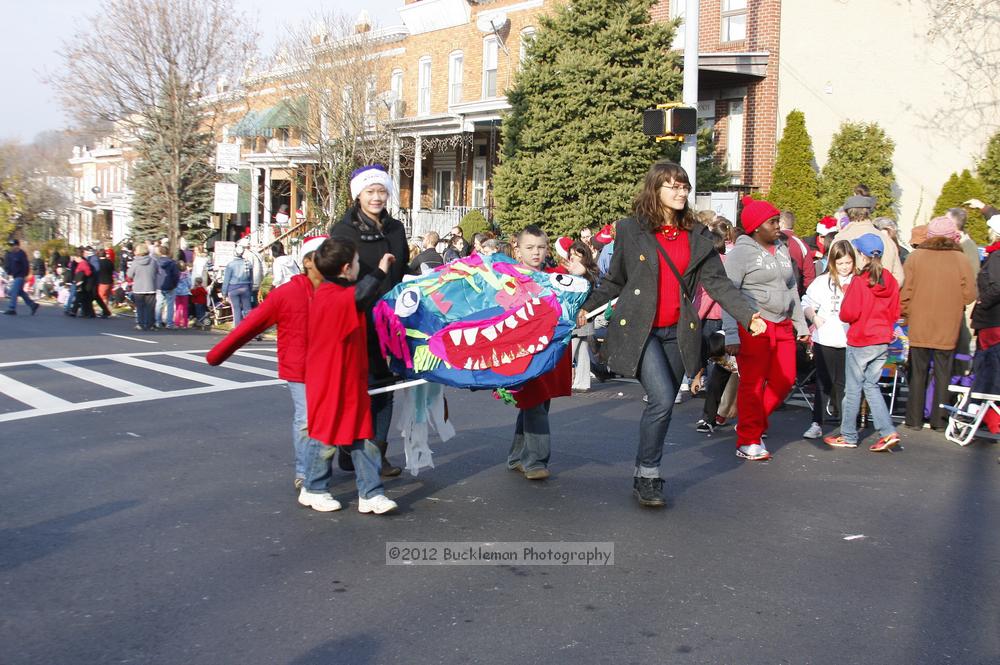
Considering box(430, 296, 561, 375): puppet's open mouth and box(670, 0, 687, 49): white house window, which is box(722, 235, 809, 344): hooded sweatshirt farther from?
box(670, 0, 687, 49): white house window

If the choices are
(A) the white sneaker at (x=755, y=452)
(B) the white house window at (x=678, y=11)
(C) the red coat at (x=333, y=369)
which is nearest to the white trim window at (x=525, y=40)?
(B) the white house window at (x=678, y=11)

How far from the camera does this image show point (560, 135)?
22469 millimetres

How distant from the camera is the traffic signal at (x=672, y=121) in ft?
48.5

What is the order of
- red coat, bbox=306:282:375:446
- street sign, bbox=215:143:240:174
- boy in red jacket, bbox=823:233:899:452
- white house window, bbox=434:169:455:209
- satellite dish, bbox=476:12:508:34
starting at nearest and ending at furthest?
red coat, bbox=306:282:375:446, boy in red jacket, bbox=823:233:899:452, street sign, bbox=215:143:240:174, satellite dish, bbox=476:12:508:34, white house window, bbox=434:169:455:209

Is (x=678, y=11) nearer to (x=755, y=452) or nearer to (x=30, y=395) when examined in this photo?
(x=30, y=395)

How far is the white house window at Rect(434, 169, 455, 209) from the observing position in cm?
3497

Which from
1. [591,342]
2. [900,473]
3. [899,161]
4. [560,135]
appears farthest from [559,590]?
[899,161]

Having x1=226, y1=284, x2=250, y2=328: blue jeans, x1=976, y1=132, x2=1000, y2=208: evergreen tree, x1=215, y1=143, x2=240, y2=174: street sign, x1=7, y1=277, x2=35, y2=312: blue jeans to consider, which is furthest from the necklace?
x1=7, y1=277, x2=35, y2=312: blue jeans

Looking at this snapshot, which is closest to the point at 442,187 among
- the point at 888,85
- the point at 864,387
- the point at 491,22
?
the point at 491,22

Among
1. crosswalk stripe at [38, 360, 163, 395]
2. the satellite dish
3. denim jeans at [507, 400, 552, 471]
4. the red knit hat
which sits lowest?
crosswalk stripe at [38, 360, 163, 395]

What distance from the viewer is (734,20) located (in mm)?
23703

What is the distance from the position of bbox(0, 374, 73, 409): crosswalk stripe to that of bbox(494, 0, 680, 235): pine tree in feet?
42.1

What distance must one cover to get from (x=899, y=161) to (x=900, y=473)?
16312mm

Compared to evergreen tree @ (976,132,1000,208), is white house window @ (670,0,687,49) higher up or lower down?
higher up
